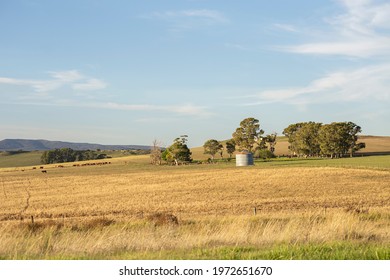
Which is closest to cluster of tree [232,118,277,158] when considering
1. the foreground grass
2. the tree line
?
the tree line

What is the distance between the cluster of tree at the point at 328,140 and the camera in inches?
5113

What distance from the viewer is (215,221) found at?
20.0 m

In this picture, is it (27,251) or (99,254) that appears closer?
(99,254)

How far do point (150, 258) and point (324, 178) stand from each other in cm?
5445

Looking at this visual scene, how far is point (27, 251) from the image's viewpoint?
10547 millimetres

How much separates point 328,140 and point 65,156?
304 feet

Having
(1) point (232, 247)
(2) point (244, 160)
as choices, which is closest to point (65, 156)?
(2) point (244, 160)

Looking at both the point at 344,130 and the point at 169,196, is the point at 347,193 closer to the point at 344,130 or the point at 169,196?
the point at 169,196

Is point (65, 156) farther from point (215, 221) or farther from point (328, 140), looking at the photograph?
point (215, 221)

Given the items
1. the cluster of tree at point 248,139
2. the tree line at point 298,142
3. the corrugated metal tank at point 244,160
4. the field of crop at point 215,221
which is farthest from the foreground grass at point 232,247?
the cluster of tree at point 248,139

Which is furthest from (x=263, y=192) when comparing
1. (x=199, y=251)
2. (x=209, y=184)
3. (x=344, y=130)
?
(x=344, y=130)

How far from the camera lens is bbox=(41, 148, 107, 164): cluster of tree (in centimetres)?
17125

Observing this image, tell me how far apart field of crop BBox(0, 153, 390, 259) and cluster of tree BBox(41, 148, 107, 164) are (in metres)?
119
